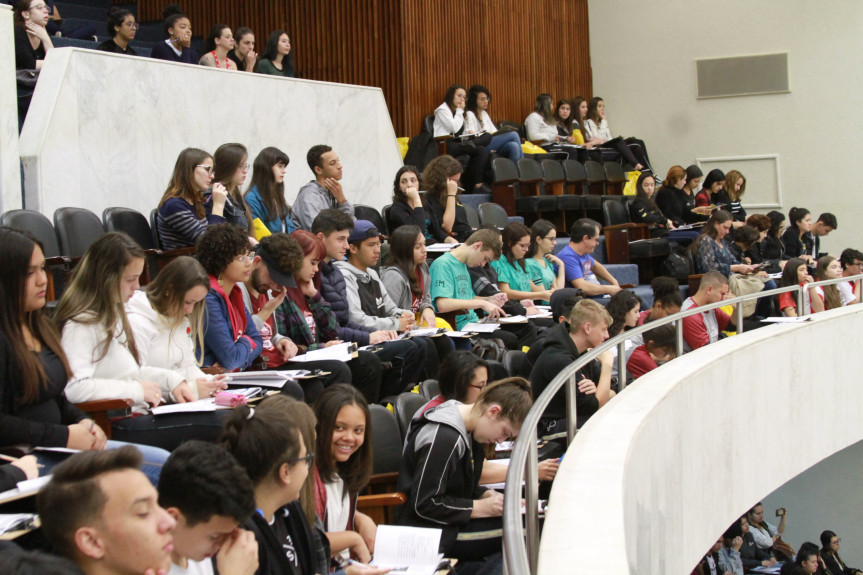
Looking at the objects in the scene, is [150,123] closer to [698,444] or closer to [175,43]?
[175,43]

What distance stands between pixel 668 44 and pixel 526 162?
4127 mm

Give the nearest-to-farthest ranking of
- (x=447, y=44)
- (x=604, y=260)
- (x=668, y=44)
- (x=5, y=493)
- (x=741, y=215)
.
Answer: (x=5, y=493)
(x=604, y=260)
(x=447, y=44)
(x=741, y=215)
(x=668, y=44)

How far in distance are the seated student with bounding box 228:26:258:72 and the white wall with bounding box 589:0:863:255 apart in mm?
6242

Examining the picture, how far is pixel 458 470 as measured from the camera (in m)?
3.14

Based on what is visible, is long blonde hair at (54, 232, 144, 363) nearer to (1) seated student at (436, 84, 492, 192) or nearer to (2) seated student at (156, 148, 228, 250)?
(2) seated student at (156, 148, 228, 250)

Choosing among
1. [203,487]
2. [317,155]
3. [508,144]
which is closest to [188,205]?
[317,155]

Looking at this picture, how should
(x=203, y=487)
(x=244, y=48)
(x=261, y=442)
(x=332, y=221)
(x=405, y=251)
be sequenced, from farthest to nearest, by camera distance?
(x=244, y=48) < (x=405, y=251) < (x=332, y=221) < (x=261, y=442) < (x=203, y=487)

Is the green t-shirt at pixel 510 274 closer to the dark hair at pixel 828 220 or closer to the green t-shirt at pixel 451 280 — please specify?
the green t-shirt at pixel 451 280

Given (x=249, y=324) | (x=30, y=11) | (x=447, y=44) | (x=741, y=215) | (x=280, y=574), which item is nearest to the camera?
(x=280, y=574)

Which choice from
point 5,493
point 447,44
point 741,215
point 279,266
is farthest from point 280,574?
point 741,215

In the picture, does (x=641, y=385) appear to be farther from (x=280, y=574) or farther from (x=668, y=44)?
(x=668, y=44)

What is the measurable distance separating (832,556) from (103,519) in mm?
8359

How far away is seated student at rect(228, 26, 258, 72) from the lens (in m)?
7.07

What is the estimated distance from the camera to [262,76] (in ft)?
21.0
